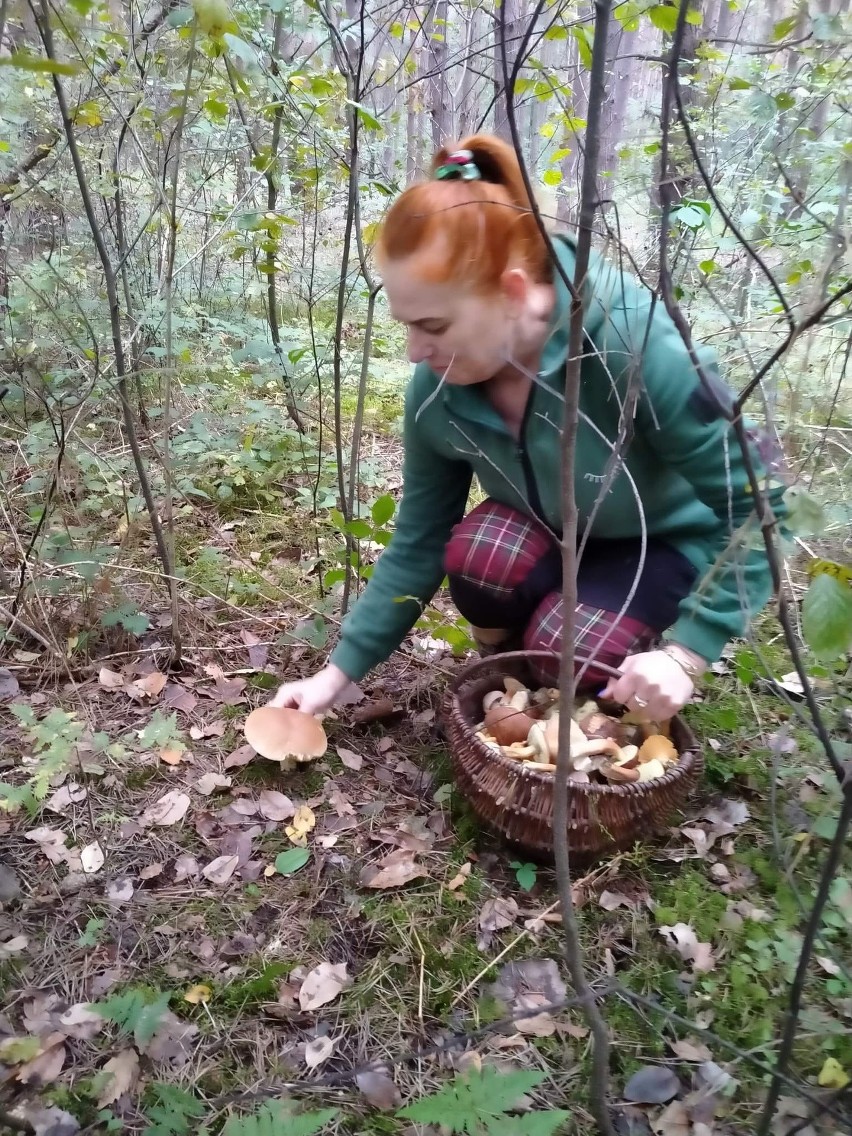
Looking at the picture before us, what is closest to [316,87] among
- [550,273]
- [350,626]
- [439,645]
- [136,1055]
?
[550,273]

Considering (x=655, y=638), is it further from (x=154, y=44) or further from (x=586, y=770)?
(x=154, y=44)

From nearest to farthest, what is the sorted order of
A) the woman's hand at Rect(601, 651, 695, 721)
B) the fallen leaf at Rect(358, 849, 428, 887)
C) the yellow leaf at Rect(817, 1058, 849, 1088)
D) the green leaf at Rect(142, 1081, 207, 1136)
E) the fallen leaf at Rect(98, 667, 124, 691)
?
the green leaf at Rect(142, 1081, 207, 1136) → the yellow leaf at Rect(817, 1058, 849, 1088) → the woman's hand at Rect(601, 651, 695, 721) → the fallen leaf at Rect(358, 849, 428, 887) → the fallen leaf at Rect(98, 667, 124, 691)

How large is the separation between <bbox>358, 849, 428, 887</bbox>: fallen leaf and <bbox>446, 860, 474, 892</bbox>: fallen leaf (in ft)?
0.20

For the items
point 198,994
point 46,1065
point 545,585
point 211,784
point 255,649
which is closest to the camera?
point 46,1065

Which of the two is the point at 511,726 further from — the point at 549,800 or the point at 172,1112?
the point at 172,1112

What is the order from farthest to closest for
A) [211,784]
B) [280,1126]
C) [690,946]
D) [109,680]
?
[109,680] → [211,784] → [690,946] → [280,1126]

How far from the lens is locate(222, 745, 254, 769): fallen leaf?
6.30 feet

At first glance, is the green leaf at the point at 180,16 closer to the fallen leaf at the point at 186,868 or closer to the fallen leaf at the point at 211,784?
the fallen leaf at the point at 211,784

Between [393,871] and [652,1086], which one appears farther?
[393,871]

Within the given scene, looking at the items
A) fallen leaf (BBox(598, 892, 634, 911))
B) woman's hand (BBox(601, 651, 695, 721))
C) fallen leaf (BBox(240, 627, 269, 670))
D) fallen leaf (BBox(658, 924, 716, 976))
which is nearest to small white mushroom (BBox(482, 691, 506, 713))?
woman's hand (BBox(601, 651, 695, 721))

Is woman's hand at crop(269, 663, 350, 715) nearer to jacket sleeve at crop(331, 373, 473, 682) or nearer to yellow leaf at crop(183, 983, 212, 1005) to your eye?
jacket sleeve at crop(331, 373, 473, 682)

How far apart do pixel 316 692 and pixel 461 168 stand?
1263 millimetres

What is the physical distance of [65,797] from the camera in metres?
1.78

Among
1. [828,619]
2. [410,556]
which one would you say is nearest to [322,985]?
[410,556]
